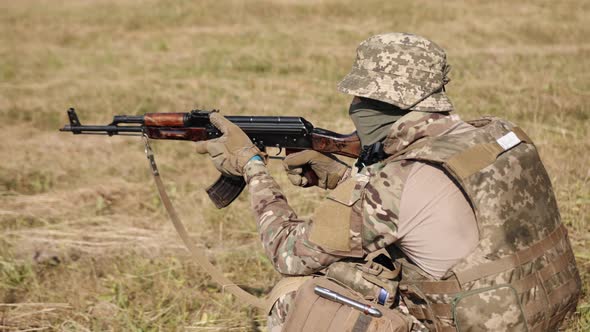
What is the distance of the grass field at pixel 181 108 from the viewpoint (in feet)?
14.2

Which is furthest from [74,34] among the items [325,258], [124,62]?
[325,258]

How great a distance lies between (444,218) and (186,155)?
5070 millimetres

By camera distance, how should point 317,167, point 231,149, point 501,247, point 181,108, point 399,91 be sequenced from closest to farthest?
point 501,247 → point 399,91 → point 231,149 → point 317,167 → point 181,108

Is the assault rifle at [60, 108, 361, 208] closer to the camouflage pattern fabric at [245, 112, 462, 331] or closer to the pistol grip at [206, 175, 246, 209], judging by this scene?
the pistol grip at [206, 175, 246, 209]

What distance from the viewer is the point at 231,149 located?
135 inches

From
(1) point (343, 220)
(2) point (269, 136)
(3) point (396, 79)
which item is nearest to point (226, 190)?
(2) point (269, 136)

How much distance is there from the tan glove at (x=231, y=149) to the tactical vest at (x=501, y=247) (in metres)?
1.01

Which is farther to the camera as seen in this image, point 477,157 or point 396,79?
point 396,79

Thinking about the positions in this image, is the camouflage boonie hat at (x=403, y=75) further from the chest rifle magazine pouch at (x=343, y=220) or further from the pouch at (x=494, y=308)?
the pouch at (x=494, y=308)

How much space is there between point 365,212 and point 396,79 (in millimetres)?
613

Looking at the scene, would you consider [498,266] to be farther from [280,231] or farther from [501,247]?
[280,231]

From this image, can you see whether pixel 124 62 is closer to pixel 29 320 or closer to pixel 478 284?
pixel 29 320

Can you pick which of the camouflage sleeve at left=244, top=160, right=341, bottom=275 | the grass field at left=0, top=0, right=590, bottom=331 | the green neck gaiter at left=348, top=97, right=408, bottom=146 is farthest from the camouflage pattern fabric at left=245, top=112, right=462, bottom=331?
the grass field at left=0, top=0, right=590, bottom=331

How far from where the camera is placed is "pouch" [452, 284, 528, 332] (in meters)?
2.41
